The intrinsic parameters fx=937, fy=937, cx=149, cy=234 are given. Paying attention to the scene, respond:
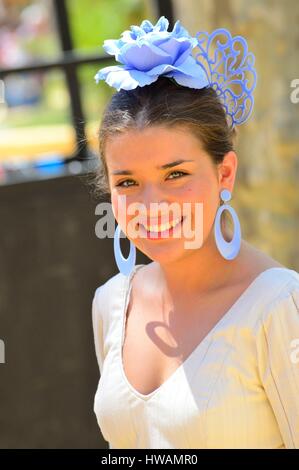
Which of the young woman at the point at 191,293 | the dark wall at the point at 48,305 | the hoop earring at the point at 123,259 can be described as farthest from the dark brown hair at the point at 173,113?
the dark wall at the point at 48,305

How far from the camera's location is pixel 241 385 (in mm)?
1938

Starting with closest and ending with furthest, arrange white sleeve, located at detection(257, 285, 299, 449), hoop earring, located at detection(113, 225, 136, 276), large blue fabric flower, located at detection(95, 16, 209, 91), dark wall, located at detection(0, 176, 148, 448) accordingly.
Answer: white sleeve, located at detection(257, 285, 299, 449) → large blue fabric flower, located at detection(95, 16, 209, 91) → hoop earring, located at detection(113, 225, 136, 276) → dark wall, located at detection(0, 176, 148, 448)

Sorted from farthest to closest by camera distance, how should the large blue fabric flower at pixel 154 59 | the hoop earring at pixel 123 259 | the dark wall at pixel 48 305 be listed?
1. the dark wall at pixel 48 305
2. the hoop earring at pixel 123 259
3. the large blue fabric flower at pixel 154 59

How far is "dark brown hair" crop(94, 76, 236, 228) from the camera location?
2004 millimetres

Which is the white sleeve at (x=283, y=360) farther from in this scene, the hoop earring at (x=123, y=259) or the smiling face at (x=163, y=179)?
the hoop earring at (x=123, y=259)

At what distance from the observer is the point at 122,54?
6.64 ft

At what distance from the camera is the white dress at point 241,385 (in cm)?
190

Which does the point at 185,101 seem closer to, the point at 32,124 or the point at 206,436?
the point at 206,436

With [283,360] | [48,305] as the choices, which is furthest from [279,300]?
[48,305]

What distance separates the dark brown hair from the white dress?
0.32 metres

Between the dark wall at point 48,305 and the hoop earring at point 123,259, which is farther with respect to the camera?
the dark wall at point 48,305

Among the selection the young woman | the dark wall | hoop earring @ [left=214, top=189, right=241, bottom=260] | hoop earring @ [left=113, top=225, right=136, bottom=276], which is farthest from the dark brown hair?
the dark wall

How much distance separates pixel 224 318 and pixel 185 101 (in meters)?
0.48

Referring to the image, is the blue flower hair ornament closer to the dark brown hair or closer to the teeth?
the dark brown hair
